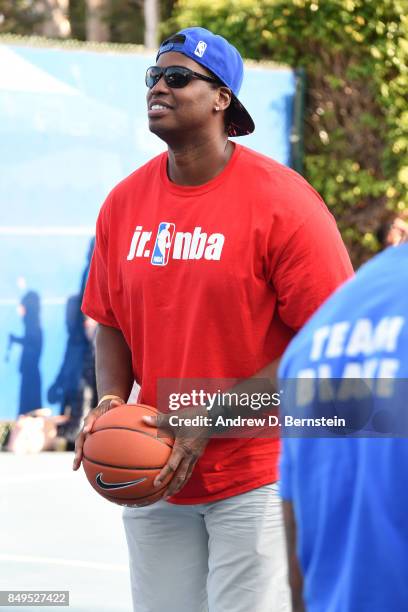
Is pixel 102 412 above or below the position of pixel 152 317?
below

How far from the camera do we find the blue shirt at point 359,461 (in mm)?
1769

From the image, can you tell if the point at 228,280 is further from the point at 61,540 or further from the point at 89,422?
the point at 61,540

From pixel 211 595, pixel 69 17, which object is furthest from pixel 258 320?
pixel 69 17

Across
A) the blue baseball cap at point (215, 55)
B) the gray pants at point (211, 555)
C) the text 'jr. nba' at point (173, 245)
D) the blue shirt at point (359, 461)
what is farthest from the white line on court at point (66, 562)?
the blue shirt at point (359, 461)

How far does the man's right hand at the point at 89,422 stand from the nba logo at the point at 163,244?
1.64 ft

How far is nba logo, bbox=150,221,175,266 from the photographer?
384 cm

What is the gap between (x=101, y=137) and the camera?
1158cm

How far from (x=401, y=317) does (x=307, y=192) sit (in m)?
2.10

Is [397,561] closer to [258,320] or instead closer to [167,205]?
[258,320]

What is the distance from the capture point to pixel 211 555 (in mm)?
3850

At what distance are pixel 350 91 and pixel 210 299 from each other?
31.5ft

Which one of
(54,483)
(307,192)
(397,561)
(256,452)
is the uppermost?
(307,192)

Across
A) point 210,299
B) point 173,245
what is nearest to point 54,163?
point 173,245

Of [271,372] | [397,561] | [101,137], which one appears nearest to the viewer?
[397,561]
